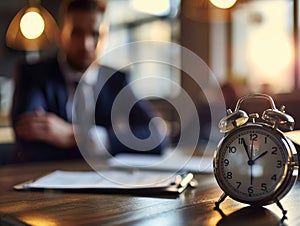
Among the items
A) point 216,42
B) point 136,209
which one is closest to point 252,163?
point 136,209

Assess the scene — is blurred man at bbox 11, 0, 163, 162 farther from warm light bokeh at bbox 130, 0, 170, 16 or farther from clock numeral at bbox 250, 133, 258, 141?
warm light bokeh at bbox 130, 0, 170, 16

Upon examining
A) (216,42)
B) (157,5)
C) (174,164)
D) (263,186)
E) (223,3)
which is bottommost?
(174,164)

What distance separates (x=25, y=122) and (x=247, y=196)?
54.9 inches

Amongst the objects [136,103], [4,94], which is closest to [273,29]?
[136,103]

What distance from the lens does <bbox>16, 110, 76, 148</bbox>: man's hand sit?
1930 millimetres

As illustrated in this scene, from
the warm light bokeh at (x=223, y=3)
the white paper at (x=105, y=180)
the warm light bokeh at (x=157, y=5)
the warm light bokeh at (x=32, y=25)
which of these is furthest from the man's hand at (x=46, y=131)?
the warm light bokeh at (x=157, y=5)

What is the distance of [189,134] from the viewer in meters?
2.84

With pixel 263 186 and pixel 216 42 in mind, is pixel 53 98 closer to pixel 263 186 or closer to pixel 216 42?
pixel 263 186

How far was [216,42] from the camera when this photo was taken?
3.78 m

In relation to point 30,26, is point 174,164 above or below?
below

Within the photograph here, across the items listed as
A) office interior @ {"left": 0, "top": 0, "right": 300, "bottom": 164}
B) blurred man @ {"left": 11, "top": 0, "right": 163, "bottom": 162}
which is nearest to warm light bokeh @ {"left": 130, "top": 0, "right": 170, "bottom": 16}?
office interior @ {"left": 0, "top": 0, "right": 300, "bottom": 164}

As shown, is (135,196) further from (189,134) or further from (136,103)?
(189,134)

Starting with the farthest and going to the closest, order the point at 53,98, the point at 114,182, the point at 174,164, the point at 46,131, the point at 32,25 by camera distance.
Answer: the point at 32,25, the point at 53,98, the point at 46,131, the point at 174,164, the point at 114,182

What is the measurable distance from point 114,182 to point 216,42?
2.86m
